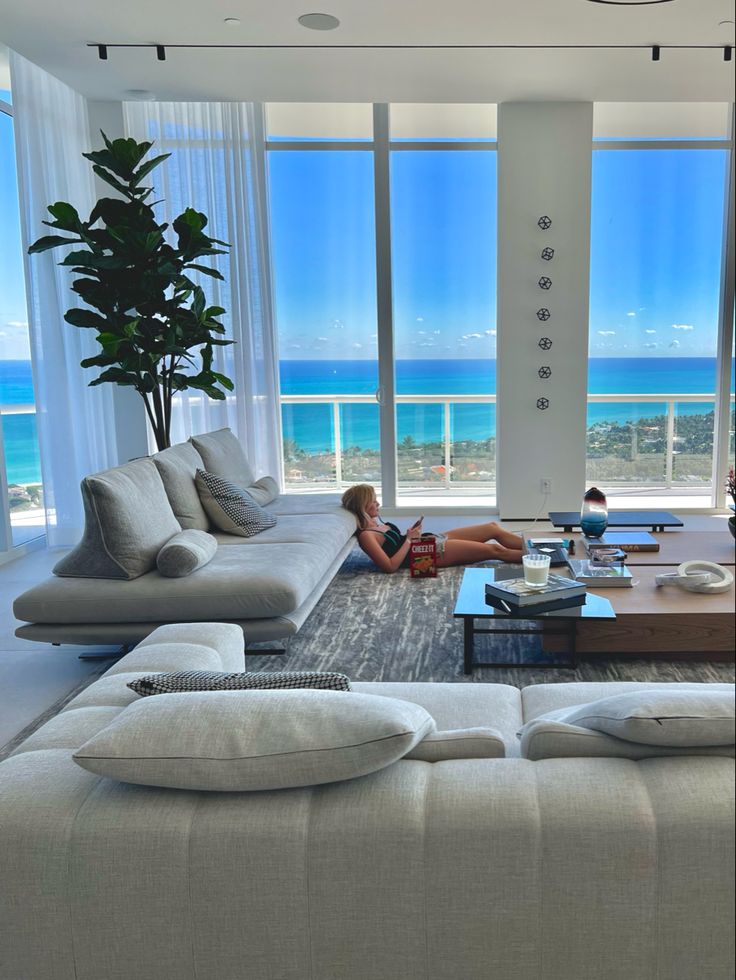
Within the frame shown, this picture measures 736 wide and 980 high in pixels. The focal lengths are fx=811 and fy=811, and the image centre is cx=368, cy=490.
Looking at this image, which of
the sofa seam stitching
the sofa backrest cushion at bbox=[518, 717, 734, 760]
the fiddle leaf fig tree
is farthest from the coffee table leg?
the fiddle leaf fig tree

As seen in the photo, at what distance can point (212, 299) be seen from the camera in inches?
219

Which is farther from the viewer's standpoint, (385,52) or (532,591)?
(385,52)

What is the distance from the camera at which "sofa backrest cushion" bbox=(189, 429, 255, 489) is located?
409 cm

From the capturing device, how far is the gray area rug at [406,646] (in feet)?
9.48

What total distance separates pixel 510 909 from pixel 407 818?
18cm

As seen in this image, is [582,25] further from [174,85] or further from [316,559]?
[316,559]

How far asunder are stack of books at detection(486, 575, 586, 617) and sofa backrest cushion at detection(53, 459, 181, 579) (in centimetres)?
130

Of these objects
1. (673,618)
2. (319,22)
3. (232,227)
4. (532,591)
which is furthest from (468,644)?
(232,227)

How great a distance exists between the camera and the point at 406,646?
325 cm

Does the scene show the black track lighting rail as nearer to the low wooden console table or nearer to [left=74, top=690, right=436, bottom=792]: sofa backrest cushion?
the low wooden console table

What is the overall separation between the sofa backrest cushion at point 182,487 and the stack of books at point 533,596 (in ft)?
4.75

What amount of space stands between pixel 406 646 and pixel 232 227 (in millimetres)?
3450

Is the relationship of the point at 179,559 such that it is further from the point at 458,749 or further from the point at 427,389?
the point at 427,389

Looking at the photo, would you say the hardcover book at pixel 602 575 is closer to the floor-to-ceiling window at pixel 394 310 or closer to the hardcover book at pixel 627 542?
the hardcover book at pixel 627 542
